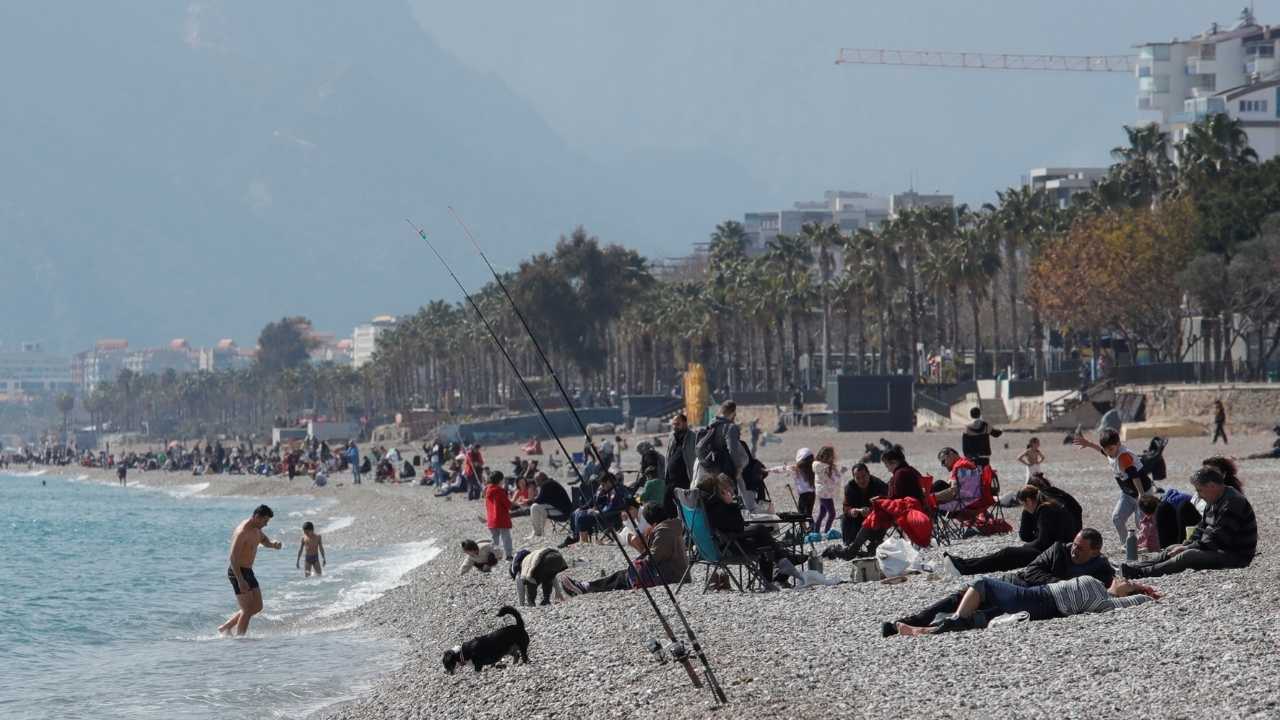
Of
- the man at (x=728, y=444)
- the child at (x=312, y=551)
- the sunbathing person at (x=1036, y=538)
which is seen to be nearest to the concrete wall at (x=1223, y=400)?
the child at (x=312, y=551)

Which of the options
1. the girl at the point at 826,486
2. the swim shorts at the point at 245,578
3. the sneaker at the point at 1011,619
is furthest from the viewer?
the girl at the point at 826,486

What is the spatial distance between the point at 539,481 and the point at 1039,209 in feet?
160

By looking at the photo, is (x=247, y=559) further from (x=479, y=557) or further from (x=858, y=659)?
(x=858, y=659)

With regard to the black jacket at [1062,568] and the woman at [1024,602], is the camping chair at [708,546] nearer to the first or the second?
the black jacket at [1062,568]

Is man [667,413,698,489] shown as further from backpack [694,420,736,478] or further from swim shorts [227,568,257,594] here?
swim shorts [227,568,257,594]

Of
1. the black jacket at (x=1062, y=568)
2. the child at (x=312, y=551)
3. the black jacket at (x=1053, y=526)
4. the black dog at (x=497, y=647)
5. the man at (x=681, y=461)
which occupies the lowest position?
the child at (x=312, y=551)

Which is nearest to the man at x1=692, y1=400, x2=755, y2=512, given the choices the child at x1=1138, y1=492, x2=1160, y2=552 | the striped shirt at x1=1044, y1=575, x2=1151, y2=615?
the child at x1=1138, y1=492, x2=1160, y2=552

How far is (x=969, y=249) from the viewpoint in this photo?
6769 centimetres

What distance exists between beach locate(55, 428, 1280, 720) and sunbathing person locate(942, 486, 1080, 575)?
0.24 meters

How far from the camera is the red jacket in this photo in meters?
20.5

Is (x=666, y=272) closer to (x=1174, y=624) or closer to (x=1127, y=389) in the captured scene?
(x=1127, y=389)

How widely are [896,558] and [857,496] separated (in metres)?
2.20

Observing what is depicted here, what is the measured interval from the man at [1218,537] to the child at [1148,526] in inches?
52.1

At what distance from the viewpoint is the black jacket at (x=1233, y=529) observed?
1185 centimetres
